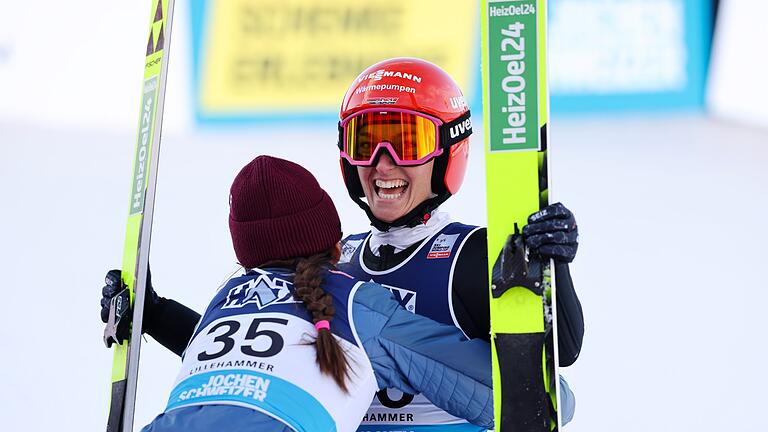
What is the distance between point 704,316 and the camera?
5348 mm

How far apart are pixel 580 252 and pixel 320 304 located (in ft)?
13.8

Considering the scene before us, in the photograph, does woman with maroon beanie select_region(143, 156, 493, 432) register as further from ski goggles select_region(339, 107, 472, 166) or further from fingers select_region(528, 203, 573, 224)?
ski goggles select_region(339, 107, 472, 166)

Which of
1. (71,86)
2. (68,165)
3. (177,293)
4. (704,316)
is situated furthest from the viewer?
(71,86)

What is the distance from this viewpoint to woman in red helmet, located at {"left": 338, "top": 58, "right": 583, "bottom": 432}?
8.69ft

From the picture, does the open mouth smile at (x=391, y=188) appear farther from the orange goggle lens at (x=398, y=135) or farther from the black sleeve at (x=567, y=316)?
the black sleeve at (x=567, y=316)

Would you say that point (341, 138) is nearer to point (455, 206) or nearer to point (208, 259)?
point (208, 259)

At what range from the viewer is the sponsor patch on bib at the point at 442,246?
2.73m

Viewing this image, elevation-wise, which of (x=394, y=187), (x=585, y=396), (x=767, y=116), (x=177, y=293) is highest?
(x=767, y=116)

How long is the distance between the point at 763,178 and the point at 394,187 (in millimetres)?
5508

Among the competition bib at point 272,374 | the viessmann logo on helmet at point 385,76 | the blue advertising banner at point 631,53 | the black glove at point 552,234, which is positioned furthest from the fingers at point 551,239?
the blue advertising banner at point 631,53

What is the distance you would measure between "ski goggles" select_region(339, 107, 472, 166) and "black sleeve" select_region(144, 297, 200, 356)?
65 centimetres

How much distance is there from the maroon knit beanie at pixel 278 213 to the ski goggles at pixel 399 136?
502 mm

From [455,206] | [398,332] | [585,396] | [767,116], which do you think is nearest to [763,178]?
[767,116]

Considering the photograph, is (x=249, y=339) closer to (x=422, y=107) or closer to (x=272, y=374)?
(x=272, y=374)
